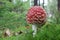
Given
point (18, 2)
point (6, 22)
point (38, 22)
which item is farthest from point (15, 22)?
point (38, 22)

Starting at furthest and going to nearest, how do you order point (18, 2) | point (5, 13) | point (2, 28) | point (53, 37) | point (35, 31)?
point (18, 2)
point (5, 13)
point (2, 28)
point (35, 31)
point (53, 37)

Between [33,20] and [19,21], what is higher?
[33,20]

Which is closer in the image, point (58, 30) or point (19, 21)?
point (58, 30)

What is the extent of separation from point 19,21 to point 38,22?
65.7 inches

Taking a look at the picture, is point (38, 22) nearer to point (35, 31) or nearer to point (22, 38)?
point (35, 31)

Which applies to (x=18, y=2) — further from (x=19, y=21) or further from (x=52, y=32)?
(x=52, y=32)

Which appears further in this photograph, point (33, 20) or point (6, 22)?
point (6, 22)

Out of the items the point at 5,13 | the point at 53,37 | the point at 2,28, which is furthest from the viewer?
the point at 5,13

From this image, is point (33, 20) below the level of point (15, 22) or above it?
above

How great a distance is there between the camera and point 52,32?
1.97m

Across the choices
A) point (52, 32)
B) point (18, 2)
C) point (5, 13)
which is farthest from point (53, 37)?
point (18, 2)

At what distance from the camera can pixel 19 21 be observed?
3859 mm

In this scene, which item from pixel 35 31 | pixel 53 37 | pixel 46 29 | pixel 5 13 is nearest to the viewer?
pixel 53 37

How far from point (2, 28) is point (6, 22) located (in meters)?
0.20
